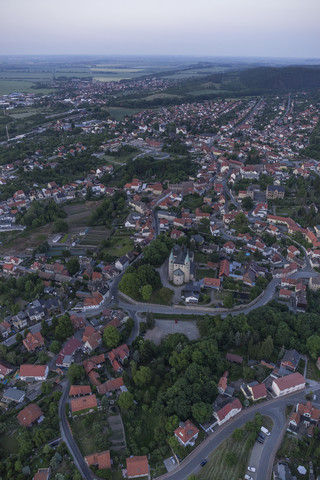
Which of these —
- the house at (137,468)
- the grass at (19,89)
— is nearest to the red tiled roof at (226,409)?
the house at (137,468)

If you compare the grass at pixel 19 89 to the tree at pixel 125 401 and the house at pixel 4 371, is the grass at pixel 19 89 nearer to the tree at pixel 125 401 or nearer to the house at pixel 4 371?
the house at pixel 4 371

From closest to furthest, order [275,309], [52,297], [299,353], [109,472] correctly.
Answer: [109,472]
[299,353]
[275,309]
[52,297]

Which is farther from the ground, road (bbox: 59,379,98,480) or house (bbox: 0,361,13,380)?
house (bbox: 0,361,13,380)

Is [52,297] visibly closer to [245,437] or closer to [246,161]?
[245,437]

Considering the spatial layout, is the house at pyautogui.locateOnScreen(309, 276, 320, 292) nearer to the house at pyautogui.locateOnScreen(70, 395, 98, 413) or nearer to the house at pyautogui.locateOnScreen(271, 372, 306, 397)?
the house at pyautogui.locateOnScreen(271, 372, 306, 397)

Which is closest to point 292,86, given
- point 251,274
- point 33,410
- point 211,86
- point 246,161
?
point 211,86

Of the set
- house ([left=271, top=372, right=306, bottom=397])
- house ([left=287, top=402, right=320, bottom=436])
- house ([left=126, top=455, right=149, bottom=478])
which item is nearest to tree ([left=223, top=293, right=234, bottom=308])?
house ([left=271, top=372, right=306, bottom=397])
